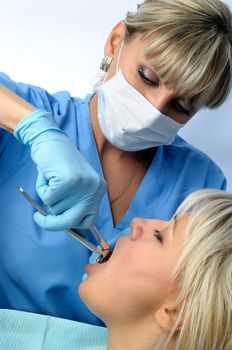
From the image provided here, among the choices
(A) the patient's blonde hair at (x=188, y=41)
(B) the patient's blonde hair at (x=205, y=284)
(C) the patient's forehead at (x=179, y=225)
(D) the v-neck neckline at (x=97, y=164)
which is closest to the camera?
(B) the patient's blonde hair at (x=205, y=284)

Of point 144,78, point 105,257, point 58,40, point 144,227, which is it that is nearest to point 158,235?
point 144,227

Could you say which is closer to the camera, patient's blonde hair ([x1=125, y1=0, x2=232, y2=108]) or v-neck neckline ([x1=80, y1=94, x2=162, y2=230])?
patient's blonde hair ([x1=125, y1=0, x2=232, y2=108])

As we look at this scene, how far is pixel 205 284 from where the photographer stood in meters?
1.16

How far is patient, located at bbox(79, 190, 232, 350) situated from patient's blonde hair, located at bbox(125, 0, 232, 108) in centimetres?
30

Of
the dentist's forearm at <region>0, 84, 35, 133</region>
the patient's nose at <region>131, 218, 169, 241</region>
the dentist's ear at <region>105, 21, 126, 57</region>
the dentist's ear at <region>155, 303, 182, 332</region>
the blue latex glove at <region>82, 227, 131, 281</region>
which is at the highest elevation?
the dentist's forearm at <region>0, 84, 35, 133</region>

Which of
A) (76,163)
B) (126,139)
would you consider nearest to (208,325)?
(76,163)

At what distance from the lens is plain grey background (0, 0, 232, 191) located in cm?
187

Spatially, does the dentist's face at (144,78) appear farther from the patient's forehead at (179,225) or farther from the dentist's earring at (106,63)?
the patient's forehead at (179,225)

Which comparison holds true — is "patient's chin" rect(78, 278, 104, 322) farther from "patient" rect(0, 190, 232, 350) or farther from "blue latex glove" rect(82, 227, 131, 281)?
"blue latex glove" rect(82, 227, 131, 281)

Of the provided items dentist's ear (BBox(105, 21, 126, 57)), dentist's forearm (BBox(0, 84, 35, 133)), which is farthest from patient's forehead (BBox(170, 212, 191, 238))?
dentist's ear (BBox(105, 21, 126, 57))

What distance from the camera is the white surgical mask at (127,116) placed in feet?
4.71

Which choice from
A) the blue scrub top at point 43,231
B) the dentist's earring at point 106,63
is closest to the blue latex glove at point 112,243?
the blue scrub top at point 43,231

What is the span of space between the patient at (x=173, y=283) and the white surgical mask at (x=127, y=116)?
0.83 feet

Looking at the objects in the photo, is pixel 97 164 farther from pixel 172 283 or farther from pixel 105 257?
pixel 172 283
